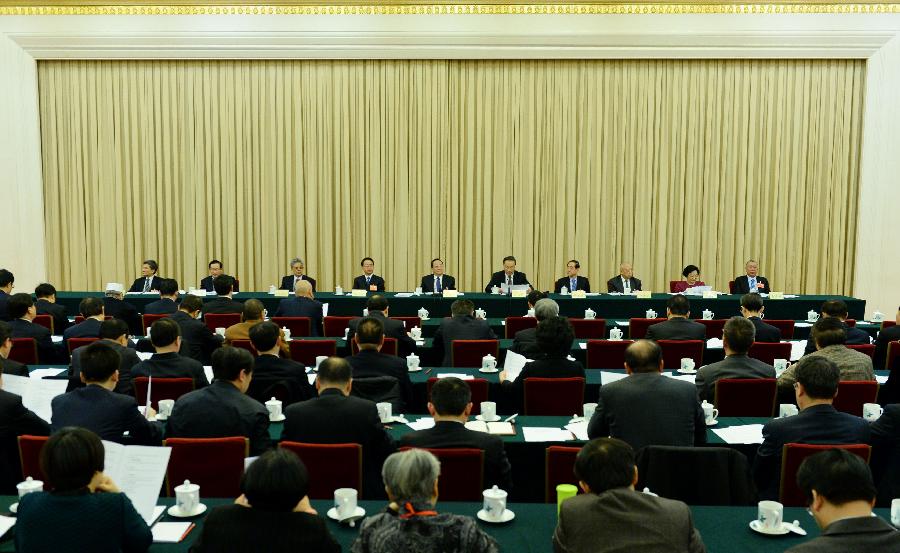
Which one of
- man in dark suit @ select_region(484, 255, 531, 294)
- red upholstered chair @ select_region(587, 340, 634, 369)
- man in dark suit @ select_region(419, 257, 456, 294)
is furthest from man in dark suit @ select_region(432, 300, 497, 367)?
man in dark suit @ select_region(484, 255, 531, 294)

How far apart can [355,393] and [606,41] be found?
30.9 feet

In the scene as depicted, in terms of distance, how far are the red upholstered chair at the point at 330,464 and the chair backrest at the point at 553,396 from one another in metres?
1.92

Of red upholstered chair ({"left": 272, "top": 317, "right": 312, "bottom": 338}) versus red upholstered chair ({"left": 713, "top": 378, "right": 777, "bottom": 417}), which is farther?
red upholstered chair ({"left": 272, "top": 317, "right": 312, "bottom": 338})

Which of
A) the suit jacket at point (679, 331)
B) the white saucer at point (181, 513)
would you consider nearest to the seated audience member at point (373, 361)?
the white saucer at point (181, 513)

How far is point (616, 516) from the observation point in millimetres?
2707

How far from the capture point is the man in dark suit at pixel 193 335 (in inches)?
289

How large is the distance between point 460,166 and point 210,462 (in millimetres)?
10331

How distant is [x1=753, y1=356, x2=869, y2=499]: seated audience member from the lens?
4.12m

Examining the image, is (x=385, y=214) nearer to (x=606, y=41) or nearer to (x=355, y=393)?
(x=606, y=41)

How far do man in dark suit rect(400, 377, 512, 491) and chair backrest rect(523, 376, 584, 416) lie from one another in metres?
1.63

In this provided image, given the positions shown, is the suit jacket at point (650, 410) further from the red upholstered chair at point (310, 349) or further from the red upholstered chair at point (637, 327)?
the red upholstered chair at point (637, 327)

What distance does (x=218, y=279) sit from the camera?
29.6 ft

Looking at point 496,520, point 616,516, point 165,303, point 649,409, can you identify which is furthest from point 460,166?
point 616,516

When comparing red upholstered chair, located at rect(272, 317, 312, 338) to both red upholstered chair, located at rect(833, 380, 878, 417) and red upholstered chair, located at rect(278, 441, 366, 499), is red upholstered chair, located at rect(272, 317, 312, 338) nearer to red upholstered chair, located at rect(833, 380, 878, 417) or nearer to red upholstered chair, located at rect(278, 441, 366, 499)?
red upholstered chair, located at rect(278, 441, 366, 499)
